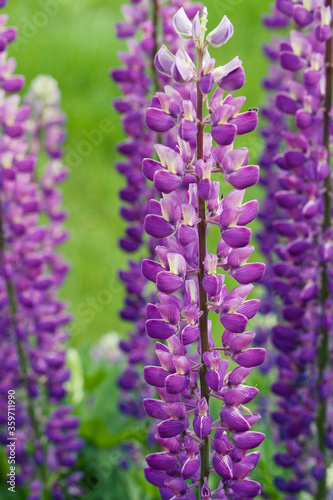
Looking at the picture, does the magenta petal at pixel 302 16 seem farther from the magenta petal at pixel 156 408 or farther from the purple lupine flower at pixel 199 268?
the magenta petal at pixel 156 408

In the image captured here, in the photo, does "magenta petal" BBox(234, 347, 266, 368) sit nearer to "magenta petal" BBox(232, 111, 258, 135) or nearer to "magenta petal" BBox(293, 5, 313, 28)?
"magenta petal" BBox(232, 111, 258, 135)

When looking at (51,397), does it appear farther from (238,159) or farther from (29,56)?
(29,56)

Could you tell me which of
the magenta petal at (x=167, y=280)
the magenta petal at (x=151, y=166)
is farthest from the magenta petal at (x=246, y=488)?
the magenta petal at (x=151, y=166)

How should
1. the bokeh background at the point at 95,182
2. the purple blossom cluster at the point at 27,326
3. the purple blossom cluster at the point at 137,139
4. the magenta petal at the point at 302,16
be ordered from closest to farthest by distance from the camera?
the magenta petal at the point at 302,16 < the purple blossom cluster at the point at 27,326 < the purple blossom cluster at the point at 137,139 < the bokeh background at the point at 95,182

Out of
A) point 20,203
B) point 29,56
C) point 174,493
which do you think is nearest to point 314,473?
point 174,493

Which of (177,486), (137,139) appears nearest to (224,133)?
(177,486)

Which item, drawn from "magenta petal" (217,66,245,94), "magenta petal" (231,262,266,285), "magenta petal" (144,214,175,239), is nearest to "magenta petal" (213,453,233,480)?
"magenta petal" (231,262,266,285)
